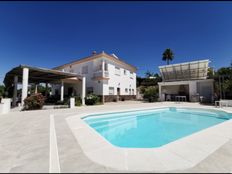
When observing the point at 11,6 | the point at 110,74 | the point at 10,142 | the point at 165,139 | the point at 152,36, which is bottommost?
the point at 165,139

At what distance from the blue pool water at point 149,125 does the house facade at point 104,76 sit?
33.5 feet

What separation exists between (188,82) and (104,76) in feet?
47.7

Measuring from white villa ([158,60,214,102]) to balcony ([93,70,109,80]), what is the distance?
35.4ft

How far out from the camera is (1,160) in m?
2.81

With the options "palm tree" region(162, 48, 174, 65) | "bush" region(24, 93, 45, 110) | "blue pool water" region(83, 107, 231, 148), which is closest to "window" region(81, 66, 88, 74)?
"bush" region(24, 93, 45, 110)

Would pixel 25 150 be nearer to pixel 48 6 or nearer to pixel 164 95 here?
pixel 48 6

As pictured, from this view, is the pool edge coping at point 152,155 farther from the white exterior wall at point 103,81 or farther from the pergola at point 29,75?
the white exterior wall at point 103,81

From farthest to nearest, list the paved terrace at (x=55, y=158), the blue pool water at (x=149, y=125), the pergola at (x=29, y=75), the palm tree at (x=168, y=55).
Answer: the palm tree at (x=168, y=55) < the pergola at (x=29, y=75) < the blue pool water at (x=149, y=125) < the paved terrace at (x=55, y=158)

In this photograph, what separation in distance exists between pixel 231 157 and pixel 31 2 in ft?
37.2

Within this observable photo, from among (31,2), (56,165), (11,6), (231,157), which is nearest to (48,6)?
(31,2)

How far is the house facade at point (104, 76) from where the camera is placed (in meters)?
20.5

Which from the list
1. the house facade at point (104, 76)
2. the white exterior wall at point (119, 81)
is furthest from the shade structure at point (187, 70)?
the house facade at point (104, 76)

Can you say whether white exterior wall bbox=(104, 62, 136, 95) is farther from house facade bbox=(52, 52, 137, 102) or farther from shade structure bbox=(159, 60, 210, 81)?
shade structure bbox=(159, 60, 210, 81)

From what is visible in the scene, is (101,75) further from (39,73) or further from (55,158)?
(55,158)
